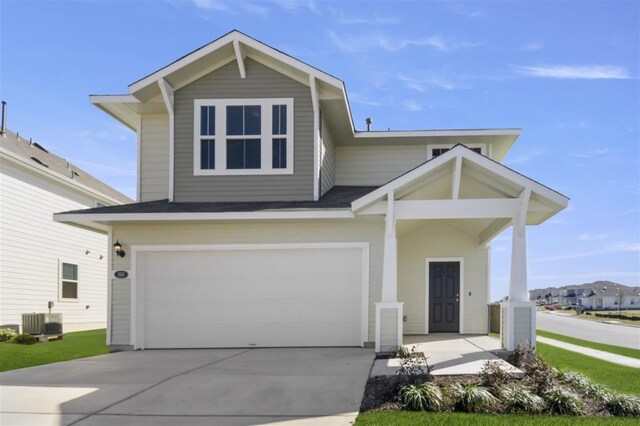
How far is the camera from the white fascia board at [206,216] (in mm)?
12110

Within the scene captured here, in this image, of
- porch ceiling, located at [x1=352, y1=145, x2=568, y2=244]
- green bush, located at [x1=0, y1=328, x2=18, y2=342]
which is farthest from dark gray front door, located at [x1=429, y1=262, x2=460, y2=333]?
green bush, located at [x1=0, y1=328, x2=18, y2=342]

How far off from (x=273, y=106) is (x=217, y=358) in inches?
242

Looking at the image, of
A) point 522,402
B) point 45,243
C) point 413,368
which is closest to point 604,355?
point 413,368

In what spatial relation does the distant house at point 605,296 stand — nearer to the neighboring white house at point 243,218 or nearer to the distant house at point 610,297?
the distant house at point 610,297

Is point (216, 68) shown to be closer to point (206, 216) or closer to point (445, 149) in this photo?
point (206, 216)

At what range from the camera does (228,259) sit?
1309 cm

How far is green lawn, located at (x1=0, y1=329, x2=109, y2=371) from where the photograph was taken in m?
11.2

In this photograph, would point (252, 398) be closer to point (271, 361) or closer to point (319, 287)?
point (271, 361)

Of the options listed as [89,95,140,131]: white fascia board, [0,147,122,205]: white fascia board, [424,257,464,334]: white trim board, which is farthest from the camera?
[0,147,122,205]: white fascia board

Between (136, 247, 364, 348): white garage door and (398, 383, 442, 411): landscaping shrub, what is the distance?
560 centimetres

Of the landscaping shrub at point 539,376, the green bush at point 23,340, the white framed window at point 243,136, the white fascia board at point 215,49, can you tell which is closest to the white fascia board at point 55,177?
the green bush at point 23,340

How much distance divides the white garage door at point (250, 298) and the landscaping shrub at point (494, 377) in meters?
4.89

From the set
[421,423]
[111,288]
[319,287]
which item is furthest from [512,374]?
[111,288]

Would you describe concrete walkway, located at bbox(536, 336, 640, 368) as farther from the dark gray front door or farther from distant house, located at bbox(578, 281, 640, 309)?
distant house, located at bbox(578, 281, 640, 309)
